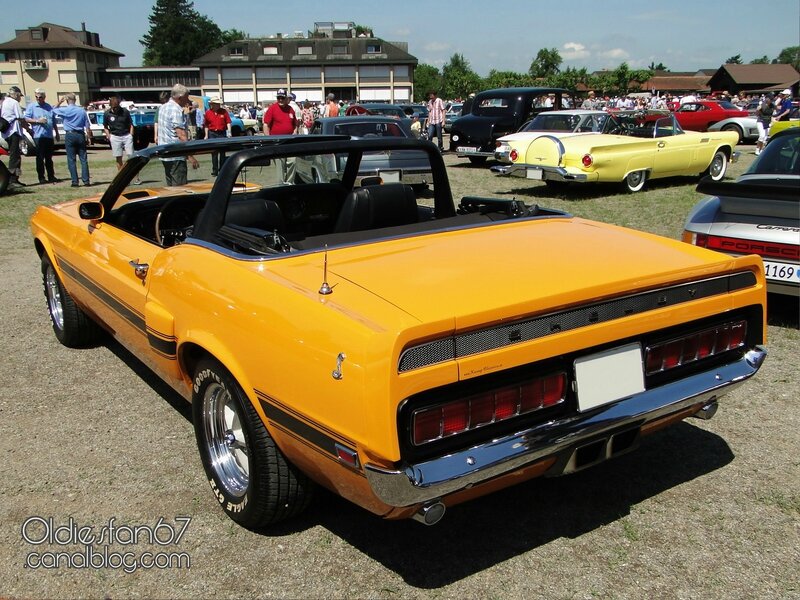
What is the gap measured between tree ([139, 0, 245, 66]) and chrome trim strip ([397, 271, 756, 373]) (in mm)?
104465

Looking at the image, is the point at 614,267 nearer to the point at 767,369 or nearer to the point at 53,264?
the point at 767,369

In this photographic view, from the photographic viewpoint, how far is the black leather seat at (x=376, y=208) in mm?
3225

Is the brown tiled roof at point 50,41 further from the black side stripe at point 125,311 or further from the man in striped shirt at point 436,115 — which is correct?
the black side stripe at point 125,311

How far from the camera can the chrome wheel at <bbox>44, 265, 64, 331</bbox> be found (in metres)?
4.78

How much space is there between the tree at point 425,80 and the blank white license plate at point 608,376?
96.1 meters

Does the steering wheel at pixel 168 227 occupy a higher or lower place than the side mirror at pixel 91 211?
lower

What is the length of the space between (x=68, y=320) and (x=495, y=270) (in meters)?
3.31

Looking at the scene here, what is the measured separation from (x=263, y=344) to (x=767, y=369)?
335cm

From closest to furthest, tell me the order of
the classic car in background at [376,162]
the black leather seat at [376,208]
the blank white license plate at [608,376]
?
1. the blank white license plate at [608,376]
2. the black leather seat at [376,208]
3. the classic car in background at [376,162]

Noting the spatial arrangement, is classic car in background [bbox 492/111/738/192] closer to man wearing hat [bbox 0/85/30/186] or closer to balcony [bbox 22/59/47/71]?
man wearing hat [bbox 0/85/30/186]

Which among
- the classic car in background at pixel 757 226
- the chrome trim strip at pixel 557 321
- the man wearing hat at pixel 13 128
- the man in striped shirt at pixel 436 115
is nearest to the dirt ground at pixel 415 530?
the chrome trim strip at pixel 557 321

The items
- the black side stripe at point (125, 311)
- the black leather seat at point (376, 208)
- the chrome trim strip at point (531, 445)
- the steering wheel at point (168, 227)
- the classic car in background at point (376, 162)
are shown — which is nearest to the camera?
the chrome trim strip at point (531, 445)

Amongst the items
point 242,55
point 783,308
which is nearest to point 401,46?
point 242,55

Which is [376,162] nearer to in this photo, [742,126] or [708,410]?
[708,410]
